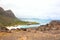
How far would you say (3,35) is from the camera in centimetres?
493

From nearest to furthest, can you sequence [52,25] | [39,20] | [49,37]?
[49,37]
[52,25]
[39,20]

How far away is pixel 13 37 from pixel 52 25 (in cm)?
194

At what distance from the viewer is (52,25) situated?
6227 mm

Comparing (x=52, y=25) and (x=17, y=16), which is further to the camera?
(x=17, y=16)

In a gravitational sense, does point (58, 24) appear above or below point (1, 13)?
below

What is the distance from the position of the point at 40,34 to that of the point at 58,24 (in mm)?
1443

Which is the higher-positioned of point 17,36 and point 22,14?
point 22,14

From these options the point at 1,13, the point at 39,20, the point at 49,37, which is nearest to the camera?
the point at 49,37

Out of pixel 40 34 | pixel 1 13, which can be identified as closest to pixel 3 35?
pixel 40 34

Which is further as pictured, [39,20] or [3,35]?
[39,20]

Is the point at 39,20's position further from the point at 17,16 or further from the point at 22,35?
the point at 22,35

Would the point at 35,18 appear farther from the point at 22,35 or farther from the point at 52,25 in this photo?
the point at 22,35

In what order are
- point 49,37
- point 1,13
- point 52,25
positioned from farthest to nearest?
point 1,13
point 52,25
point 49,37

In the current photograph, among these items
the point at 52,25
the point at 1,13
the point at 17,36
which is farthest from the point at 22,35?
the point at 1,13
